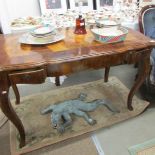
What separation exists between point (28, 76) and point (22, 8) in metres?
1.29

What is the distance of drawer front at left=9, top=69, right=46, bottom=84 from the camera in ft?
3.35

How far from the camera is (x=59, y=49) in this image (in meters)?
1.18

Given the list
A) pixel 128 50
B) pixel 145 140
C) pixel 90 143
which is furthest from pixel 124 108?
pixel 128 50

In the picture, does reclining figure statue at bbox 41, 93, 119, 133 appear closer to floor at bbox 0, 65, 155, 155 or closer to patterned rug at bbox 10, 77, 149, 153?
patterned rug at bbox 10, 77, 149, 153

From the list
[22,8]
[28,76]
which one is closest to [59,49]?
[28,76]

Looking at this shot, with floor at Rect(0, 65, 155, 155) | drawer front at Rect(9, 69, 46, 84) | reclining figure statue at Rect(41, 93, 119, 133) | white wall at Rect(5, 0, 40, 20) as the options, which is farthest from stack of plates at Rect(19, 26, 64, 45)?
white wall at Rect(5, 0, 40, 20)

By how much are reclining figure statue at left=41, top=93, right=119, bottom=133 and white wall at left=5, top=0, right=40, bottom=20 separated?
1115 millimetres

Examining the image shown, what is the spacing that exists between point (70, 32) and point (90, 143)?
0.87 m

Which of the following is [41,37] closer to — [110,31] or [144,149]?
[110,31]

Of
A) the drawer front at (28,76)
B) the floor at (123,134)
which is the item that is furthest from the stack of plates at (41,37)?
the floor at (123,134)

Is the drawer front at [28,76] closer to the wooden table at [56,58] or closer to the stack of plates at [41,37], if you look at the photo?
the wooden table at [56,58]

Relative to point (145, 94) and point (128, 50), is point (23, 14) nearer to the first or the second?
point (128, 50)

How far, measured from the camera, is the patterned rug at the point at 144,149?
1284 mm

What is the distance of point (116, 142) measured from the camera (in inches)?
54.2
